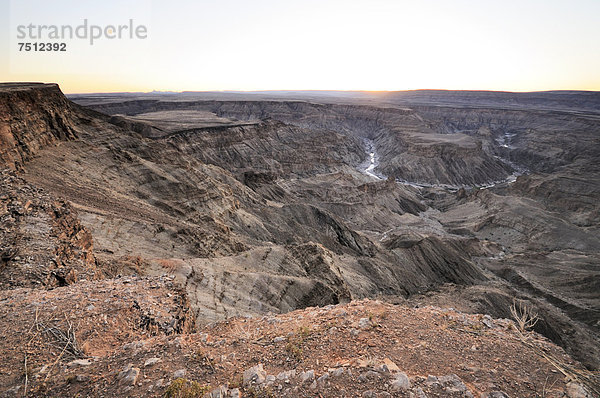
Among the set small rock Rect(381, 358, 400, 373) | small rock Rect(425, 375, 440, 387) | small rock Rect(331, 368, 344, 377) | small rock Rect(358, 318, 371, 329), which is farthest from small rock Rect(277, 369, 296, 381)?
small rock Rect(425, 375, 440, 387)

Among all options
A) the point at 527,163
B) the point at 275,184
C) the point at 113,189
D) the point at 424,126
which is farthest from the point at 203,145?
the point at 527,163

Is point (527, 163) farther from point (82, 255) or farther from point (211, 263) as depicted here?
point (82, 255)

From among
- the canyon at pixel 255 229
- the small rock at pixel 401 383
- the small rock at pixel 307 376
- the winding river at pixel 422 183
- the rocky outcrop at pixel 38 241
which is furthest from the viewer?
the winding river at pixel 422 183

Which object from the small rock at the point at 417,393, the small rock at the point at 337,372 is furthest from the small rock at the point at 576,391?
the small rock at the point at 337,372

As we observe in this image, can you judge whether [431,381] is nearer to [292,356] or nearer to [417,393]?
[417,393]

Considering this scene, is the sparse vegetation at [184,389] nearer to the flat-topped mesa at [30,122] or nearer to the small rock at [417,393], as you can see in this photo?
the small rock at [417,393]

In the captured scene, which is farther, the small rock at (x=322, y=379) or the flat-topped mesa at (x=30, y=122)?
the flat-topped mesa at (x=30, y=122)
